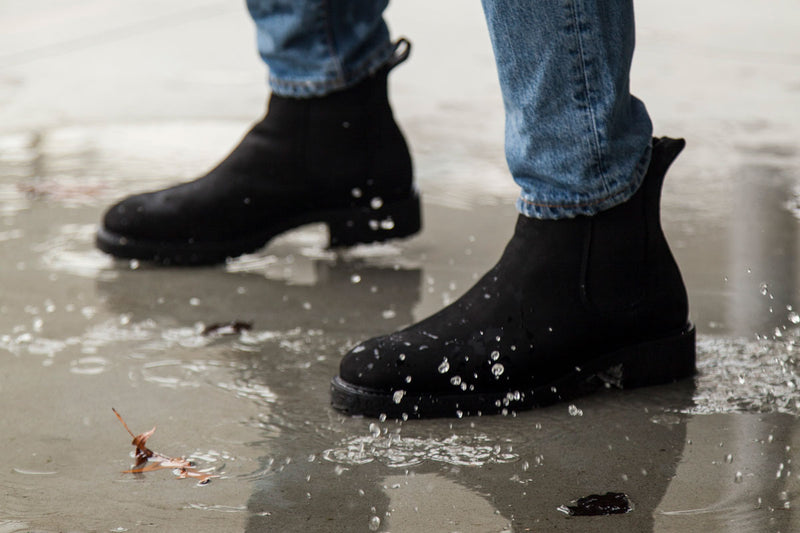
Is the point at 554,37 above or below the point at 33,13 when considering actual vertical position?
above

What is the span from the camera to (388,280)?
1.95m

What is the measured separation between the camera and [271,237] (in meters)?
2.07

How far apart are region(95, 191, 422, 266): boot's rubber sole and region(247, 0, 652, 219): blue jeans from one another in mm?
632

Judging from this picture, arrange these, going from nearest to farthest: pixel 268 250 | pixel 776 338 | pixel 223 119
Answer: pixel 776 338
pixel 268 250
pixel 223 119

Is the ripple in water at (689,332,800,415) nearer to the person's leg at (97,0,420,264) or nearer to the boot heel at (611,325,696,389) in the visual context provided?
the boot heel at (611,325,696,389)

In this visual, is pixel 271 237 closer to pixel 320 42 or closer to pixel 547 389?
pixel 320 42

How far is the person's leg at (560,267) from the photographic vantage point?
136 cm

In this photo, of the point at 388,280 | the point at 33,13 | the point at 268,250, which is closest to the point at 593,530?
the point at 388,280

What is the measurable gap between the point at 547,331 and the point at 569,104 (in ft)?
0.97

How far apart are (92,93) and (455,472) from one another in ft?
8.46

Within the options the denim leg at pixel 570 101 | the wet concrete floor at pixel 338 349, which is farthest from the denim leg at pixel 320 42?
the denim leg at pixel 570 101

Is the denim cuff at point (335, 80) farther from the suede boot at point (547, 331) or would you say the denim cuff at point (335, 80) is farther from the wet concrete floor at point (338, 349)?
the suede boot at point (547, 331)

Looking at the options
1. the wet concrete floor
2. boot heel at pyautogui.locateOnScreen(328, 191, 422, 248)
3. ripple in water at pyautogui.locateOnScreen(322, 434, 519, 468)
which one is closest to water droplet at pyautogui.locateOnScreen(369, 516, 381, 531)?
the wet concrete floor

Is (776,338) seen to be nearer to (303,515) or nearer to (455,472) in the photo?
(455,472)
